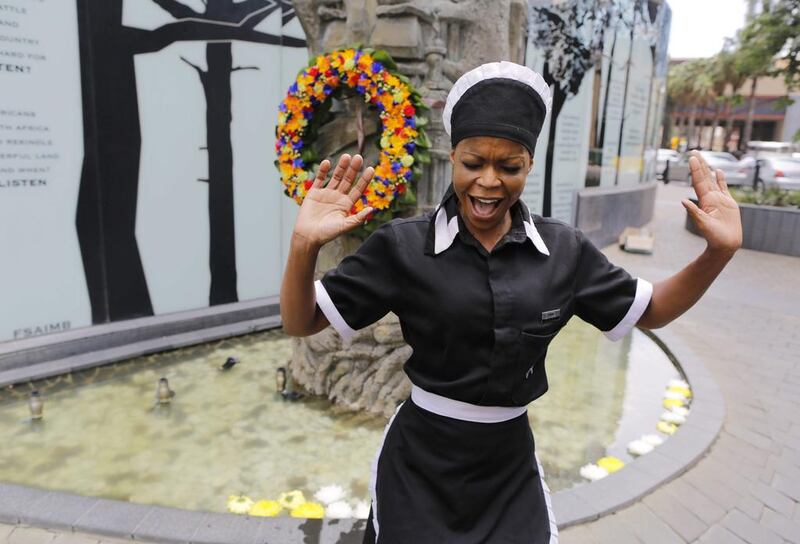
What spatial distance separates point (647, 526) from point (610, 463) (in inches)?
31.0

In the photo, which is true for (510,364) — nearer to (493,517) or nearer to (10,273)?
(493,517)

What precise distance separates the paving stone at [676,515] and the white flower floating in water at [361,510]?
5.12 ft

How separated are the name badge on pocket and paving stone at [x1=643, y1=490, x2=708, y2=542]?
6.75 feet

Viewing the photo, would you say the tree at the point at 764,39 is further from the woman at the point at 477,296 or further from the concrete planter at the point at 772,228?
the woman at the point at 477,296

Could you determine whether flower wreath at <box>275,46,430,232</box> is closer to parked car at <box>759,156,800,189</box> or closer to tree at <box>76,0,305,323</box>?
tree at <box>76,0,305,323</box>

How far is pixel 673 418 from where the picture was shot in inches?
180

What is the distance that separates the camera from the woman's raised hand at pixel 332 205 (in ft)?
5.46

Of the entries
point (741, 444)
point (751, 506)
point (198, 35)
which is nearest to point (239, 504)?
point (751, 506)

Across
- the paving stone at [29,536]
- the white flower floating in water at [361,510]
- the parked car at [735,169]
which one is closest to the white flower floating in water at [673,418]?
the white flower floating in water at [361,510]

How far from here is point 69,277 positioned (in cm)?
544

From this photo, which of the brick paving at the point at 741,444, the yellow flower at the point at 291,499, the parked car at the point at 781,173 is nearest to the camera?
the brick paving at the point at 741,444

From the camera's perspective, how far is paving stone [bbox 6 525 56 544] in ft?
9.56

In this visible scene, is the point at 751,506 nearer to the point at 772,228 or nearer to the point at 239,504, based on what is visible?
the point at 239,504

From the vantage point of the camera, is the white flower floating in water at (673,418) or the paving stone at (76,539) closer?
the paving stone at (76,539)
